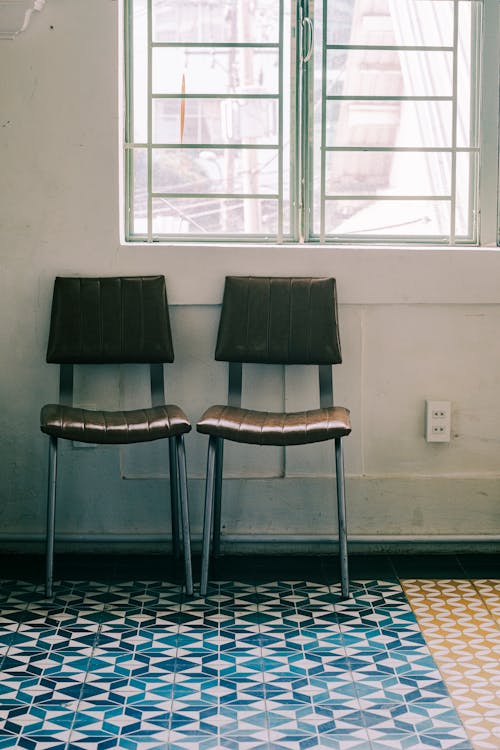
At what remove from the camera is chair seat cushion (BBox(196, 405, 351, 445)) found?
10.3 ft

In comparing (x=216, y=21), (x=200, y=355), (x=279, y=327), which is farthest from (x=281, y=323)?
(x=216, y=21)

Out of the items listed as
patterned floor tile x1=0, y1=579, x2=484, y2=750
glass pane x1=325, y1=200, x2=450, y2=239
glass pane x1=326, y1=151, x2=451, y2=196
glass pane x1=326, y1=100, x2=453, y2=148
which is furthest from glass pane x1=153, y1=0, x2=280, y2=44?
patterned floor tile x1=0, y1=579, x2=484, y2=750

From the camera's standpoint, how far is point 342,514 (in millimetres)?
3172

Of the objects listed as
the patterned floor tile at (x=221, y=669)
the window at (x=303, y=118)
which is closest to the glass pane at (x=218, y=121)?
the window at (x=303, y=118)

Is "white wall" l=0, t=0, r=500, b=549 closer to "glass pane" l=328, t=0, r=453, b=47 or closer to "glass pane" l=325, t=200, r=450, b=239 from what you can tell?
"glass pane" l=325, t=200, r=450, b=239

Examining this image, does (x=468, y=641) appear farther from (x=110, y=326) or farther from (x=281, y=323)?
(x=110, y=326)

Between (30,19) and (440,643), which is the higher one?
(30,19)

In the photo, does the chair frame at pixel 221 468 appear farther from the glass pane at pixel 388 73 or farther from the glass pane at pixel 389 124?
the glass pane at pixel 388 73

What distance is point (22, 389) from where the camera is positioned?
3596 millimetres

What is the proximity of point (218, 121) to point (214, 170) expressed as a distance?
0.57 ft

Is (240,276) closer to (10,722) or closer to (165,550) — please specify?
(165,550)

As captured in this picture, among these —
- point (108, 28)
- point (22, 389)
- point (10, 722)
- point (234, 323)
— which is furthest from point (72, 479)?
point (108, 28)

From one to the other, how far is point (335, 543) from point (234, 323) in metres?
0.87

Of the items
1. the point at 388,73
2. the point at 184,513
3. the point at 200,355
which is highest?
the point at 388,73
